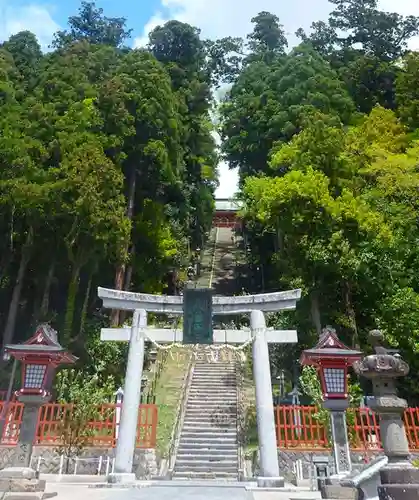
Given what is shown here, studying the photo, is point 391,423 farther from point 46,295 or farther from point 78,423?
point 46,295

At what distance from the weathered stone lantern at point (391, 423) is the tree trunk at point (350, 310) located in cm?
921

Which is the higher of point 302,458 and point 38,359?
point 38,359

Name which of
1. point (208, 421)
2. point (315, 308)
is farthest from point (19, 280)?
point (315, 308)

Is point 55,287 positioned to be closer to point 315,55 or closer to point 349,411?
point 349,411

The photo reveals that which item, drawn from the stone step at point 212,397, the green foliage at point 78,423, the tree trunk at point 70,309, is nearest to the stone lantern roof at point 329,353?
the green foliage at point 78,423

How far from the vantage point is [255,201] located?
715 inches

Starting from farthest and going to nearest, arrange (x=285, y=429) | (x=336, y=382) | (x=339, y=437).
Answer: (x=285, y=429), (x=336, y=382), (x=339, y=437)

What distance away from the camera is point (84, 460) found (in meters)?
11.0

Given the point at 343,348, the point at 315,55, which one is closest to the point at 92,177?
the point at 343,348

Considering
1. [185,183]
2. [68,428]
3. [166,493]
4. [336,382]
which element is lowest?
[166,493]

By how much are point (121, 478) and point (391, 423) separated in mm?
5918

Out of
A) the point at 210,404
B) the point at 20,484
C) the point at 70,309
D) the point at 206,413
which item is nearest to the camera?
the point at 20,484

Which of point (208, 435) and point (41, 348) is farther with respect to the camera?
point (208, 435)

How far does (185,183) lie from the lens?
2473 centimetres
